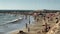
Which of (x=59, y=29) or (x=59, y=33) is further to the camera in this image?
(x=59, y=29)

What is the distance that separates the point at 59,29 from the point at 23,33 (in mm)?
13083

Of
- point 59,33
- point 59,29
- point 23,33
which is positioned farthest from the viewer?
point 23,33

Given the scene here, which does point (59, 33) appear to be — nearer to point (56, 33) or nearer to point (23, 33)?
point (56, 33)

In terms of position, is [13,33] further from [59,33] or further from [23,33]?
[59,33]

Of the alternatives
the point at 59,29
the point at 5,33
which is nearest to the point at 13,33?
the point at 5,33

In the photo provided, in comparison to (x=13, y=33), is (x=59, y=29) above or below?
above

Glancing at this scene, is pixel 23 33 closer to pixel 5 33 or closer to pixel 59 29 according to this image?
pixel 5 33

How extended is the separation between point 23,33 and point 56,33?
13.6 meters

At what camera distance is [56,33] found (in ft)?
47.0

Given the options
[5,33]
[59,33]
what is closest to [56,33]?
[59,33]

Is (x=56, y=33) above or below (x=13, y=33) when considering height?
above

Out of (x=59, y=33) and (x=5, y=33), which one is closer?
(x=59, y=33)

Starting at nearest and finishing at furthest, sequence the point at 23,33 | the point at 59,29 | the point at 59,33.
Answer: the point at 59,33, the point at 59,29, the point at 23,33

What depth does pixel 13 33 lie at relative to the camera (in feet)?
94.7
